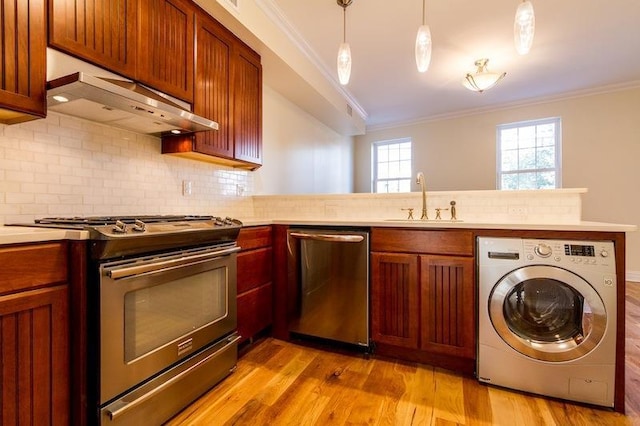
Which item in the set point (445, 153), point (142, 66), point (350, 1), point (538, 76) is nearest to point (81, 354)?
point (142, 66)

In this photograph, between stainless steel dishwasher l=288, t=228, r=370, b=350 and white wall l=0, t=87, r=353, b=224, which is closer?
white wall l=0, t=87, r=353, b=224

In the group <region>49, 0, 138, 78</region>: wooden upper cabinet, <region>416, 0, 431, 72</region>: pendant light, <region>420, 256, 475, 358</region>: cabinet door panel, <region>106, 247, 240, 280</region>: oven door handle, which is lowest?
<region>420, 256, 475, 358</region>: cabinet door panel

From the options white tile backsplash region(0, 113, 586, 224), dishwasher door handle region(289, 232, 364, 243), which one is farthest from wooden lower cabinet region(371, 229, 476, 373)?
white tile backsplash region(0, 113, 586, 224)

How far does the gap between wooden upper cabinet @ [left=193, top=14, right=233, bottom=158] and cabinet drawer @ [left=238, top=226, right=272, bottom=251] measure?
0.61 m

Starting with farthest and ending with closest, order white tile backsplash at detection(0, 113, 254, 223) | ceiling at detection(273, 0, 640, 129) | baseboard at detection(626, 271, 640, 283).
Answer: baseboard at detection(626, 271, 640, 283) < ceiling at detection(273, 0, 640, 129) < white tile backsplash at detection(0, 113, 254, 223)

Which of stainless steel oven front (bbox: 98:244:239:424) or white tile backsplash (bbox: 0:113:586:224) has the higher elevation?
white tile backsplash (bbox: 0:113:586:224)

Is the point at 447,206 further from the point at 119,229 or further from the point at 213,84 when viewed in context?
the point at 119,229

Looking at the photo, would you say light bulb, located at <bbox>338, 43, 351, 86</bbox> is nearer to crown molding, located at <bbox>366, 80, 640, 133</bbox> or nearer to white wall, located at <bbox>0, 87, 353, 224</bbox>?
white wall, located at <bbox>0, 87, 353, 224</bbox>

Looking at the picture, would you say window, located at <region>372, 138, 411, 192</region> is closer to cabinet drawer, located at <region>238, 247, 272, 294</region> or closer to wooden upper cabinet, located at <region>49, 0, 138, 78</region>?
cabinet drawer, located at <region>238, 247, 272, 294</region>

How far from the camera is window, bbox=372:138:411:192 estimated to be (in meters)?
5.83

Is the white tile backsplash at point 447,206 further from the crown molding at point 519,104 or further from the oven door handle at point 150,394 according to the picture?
the crown molding at point 519,104

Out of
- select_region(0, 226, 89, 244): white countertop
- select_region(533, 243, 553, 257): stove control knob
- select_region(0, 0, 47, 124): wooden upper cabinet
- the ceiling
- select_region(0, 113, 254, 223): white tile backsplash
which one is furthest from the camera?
the ceiling

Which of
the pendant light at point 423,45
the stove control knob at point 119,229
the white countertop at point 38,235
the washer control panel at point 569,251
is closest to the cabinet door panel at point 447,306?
the washer control panel at point 569,251

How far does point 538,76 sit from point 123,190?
4.81 m
